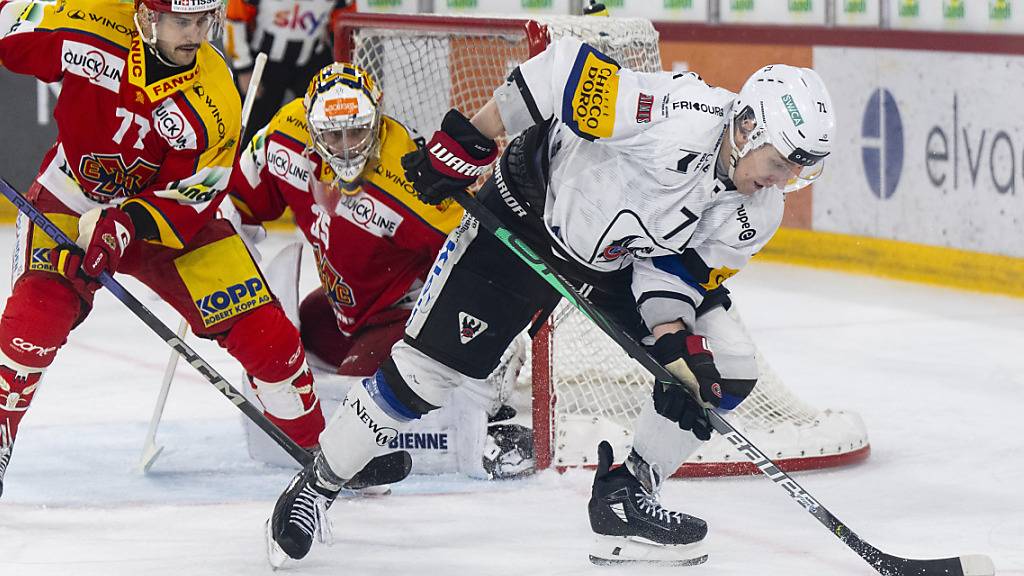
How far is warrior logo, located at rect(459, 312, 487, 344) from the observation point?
3141 mm

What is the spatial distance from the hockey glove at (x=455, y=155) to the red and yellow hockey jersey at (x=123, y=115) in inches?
23.6

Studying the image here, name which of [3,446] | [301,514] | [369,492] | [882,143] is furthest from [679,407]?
[882,143]

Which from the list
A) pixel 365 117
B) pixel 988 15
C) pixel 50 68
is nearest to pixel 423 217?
pixel 365 117

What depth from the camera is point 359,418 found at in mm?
3170

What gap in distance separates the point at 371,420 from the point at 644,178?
0.68 metres

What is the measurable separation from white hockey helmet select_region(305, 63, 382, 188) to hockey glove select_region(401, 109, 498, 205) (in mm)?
680

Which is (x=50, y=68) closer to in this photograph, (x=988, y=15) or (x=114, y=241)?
(x=114, y=241)

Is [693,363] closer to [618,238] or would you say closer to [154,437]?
[618,238]

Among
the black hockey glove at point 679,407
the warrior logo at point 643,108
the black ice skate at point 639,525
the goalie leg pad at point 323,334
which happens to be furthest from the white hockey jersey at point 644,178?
the goalie leg pad at point 323,334

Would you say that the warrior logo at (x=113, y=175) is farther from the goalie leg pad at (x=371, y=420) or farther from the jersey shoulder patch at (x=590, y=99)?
the jersey shoulder patch at (x=590, y=99)

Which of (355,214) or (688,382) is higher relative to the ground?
(355,214)

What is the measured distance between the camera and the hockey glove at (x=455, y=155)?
10.0ft

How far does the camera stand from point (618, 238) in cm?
304

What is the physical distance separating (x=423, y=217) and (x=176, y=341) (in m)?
0.69
